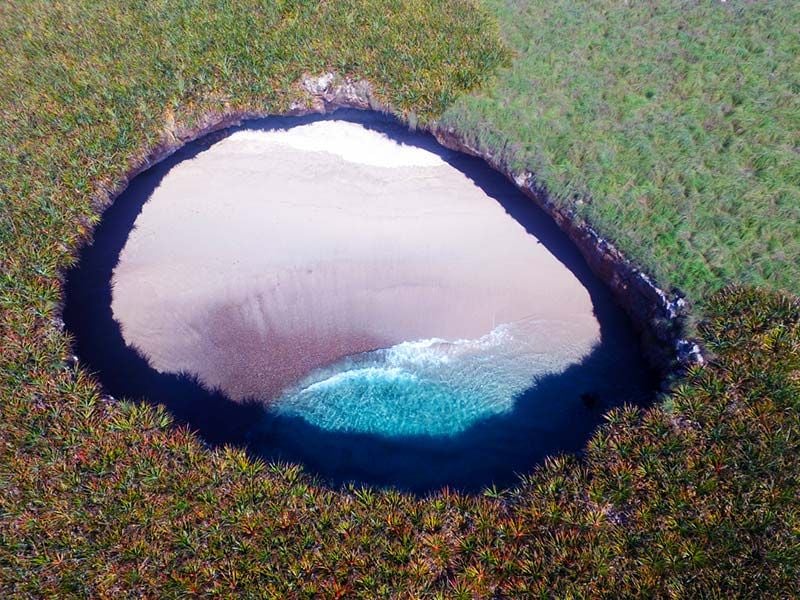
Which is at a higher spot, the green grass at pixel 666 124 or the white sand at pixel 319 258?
the green grass at pixel 666 124

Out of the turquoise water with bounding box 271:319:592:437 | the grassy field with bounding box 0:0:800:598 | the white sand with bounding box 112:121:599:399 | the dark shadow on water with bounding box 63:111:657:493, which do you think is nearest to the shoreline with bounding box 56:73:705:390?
the grassy field with bounding box 0:0:800:598

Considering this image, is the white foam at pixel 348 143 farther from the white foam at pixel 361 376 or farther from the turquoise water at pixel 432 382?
the white foam at pixel 361 376

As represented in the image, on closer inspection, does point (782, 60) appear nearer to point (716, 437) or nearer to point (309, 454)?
point (716, 437)

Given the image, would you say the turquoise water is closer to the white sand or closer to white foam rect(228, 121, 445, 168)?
the white sand

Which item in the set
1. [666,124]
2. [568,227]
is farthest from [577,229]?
[666,124]

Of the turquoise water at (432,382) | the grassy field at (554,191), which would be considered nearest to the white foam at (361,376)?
the turquoise water at (432,382)
